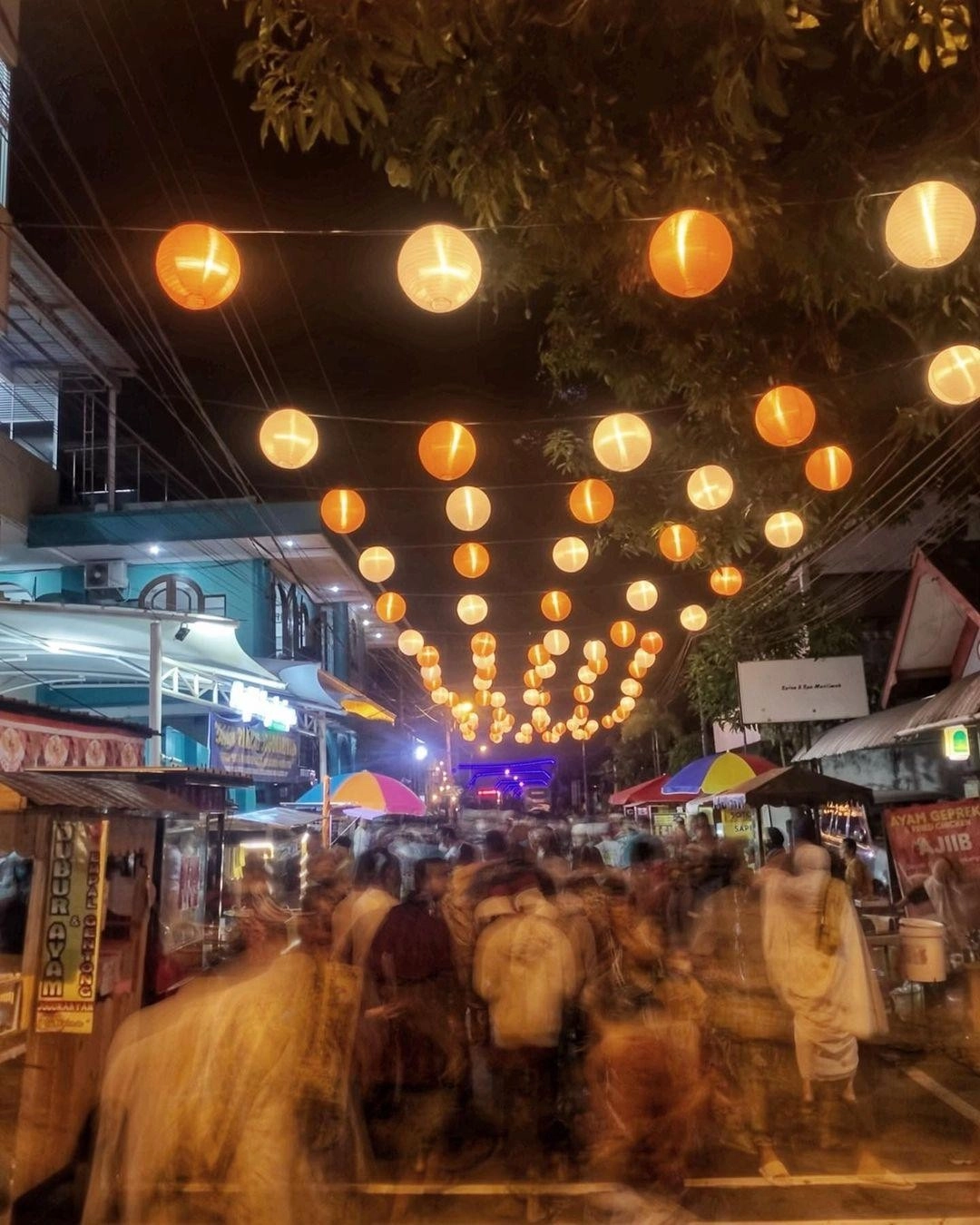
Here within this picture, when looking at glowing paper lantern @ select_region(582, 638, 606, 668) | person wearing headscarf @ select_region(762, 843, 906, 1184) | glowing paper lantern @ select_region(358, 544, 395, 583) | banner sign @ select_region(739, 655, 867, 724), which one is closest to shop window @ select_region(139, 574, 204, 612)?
glowing paper lantern @ select_region(582, 638, 606, 668)

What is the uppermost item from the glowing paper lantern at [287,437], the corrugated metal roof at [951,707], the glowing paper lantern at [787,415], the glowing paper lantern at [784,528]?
the glowing paper lantern at [287,437]

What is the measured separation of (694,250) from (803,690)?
11081 millimetres

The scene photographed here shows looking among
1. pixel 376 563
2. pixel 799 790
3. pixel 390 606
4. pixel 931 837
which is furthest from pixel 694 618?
pixel 931 837

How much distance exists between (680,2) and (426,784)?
144 ft

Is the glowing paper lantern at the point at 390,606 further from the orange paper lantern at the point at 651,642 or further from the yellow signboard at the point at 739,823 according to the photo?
the yellow signboard at the point at 739,823

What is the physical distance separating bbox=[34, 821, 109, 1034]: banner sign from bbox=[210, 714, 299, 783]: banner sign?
28.8 ft

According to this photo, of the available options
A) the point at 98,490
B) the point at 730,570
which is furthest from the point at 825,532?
the point at 98,490

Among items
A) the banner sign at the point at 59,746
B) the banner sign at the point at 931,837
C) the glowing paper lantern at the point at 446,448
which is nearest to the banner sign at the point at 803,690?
the banner sign at the point at 931,837

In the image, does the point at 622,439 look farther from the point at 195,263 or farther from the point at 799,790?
the point at 799,790

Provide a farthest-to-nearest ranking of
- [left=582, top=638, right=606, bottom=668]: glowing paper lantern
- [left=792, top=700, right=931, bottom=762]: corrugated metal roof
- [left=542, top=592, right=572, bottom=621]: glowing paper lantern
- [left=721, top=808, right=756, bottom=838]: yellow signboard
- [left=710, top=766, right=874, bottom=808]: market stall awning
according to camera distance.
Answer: [left=721, top=808, right=756, bottom=838]: yellow signboard → [left=582, top=638, right=606, bottom=668]: glowing paper lantern → [left=542, top=592, right=572, bottom=621]: glowing paper lantern → [left=792, top=700, right=931, bottom=762]: corrugated metal roof → [left=710, top=766, right=874, bottom=808]: market stall awning

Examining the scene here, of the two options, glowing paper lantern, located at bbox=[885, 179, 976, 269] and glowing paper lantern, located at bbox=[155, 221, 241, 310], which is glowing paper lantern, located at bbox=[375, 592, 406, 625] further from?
glowing paper lantern, located at bbox=[885, 179, 976, 269]

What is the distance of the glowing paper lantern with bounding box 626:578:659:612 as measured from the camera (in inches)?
602

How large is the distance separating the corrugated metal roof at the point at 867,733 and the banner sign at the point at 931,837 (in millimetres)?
1921

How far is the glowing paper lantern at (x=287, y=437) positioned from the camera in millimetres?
8961
